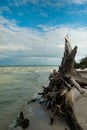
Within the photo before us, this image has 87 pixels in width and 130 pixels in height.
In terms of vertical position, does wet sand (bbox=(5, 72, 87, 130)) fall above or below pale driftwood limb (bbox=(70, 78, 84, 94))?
below

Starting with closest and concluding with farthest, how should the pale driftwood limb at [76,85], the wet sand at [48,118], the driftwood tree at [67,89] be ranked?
the pale driftwood limb at [76,85]
the driftwood tree at [67,89]
the wet sand at [48,118]

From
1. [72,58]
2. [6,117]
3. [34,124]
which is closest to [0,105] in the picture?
[6,117]

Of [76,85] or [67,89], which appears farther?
[67,89]

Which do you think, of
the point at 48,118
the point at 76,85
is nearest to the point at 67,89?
the point at 76,85

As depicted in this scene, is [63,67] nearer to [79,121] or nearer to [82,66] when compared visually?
[79,121]

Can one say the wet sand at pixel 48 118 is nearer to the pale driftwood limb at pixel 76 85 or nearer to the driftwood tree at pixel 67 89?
the driftwood tree at pixel 67 89

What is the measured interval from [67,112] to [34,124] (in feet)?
4.90

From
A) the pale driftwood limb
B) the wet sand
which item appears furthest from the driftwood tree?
the wet sand

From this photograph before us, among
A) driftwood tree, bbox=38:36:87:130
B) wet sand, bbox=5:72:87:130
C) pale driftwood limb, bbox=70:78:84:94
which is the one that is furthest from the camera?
wet sand, bbox=5:72:87:130

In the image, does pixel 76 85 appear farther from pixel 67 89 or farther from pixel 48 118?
pixel 48 118

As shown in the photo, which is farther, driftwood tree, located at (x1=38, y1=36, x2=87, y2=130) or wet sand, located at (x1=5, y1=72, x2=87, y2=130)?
wet sand, located at (x1=5, y1=72, x2=87, y2=130)

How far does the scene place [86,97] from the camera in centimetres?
1492

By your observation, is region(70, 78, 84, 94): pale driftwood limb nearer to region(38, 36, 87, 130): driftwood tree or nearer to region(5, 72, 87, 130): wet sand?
region(38, 36, 87, 130): driftwood tree

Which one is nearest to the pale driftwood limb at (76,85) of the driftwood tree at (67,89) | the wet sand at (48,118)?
the driftwood tree at (67,89)
